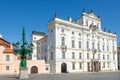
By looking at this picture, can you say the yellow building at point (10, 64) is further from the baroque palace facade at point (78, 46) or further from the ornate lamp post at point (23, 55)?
the ornate lamp post at point (23, 55)

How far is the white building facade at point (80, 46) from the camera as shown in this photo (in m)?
54.4

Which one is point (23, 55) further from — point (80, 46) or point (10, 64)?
point (80, 46)

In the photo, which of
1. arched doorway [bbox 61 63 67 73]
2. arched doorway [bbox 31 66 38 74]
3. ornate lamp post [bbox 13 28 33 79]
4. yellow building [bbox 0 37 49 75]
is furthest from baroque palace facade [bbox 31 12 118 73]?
ornate lamp post [bbox 13 28 33 79]

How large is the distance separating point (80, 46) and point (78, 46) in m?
0.98

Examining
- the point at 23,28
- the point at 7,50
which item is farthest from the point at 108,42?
the point at 23,28

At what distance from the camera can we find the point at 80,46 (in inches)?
2394

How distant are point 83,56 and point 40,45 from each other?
17424 mm

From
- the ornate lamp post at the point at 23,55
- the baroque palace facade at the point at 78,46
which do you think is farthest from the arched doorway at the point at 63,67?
the ornate lamp post at the point at 23,55

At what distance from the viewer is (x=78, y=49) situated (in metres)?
60.0

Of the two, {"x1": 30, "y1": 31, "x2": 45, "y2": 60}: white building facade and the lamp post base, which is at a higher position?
{"x1": 30, "y1": 31, "x2": 45, "y2": 60}: white building facade

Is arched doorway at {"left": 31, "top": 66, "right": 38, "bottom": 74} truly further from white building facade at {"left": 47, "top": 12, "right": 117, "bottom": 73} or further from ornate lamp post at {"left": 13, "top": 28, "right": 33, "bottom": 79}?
ornate lamp post at {"left": 13, "top": 28, "right": 33, "bottom": 79}

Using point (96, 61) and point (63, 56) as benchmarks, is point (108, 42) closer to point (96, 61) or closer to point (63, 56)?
point (96, 61)

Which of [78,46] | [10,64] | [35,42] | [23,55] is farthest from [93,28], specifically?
[23,55]

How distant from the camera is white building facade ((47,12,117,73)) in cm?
5444
